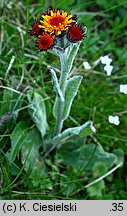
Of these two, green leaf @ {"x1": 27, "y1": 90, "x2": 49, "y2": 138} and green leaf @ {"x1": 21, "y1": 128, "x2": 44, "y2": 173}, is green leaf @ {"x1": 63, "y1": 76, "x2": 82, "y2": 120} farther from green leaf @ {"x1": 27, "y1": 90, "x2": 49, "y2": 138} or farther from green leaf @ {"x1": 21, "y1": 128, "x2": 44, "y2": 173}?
green leaf @ {"x1": 21, "y1": 128, "x2": 44, "y2": 173}

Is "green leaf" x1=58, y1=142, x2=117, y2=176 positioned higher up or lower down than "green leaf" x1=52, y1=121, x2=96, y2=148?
lower down

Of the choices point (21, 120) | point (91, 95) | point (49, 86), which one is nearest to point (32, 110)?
point (21, 120)

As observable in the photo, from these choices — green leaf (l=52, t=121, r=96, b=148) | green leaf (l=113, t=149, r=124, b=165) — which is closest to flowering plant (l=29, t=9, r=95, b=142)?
green leaf (l=52, t=121, r=96, b=148)

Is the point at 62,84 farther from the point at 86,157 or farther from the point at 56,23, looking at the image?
the point at 86,157

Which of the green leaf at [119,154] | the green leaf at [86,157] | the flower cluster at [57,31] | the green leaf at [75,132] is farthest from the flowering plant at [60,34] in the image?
the green leaf at [119,154]

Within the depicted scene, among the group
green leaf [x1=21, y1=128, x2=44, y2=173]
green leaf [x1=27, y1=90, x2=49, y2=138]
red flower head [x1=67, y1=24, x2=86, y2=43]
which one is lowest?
green leaf [x1=21, y1=128, x2=44, y2=173]

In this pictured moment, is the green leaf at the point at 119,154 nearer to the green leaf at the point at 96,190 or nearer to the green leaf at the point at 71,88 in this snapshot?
the green leaf at the point at 96,190
